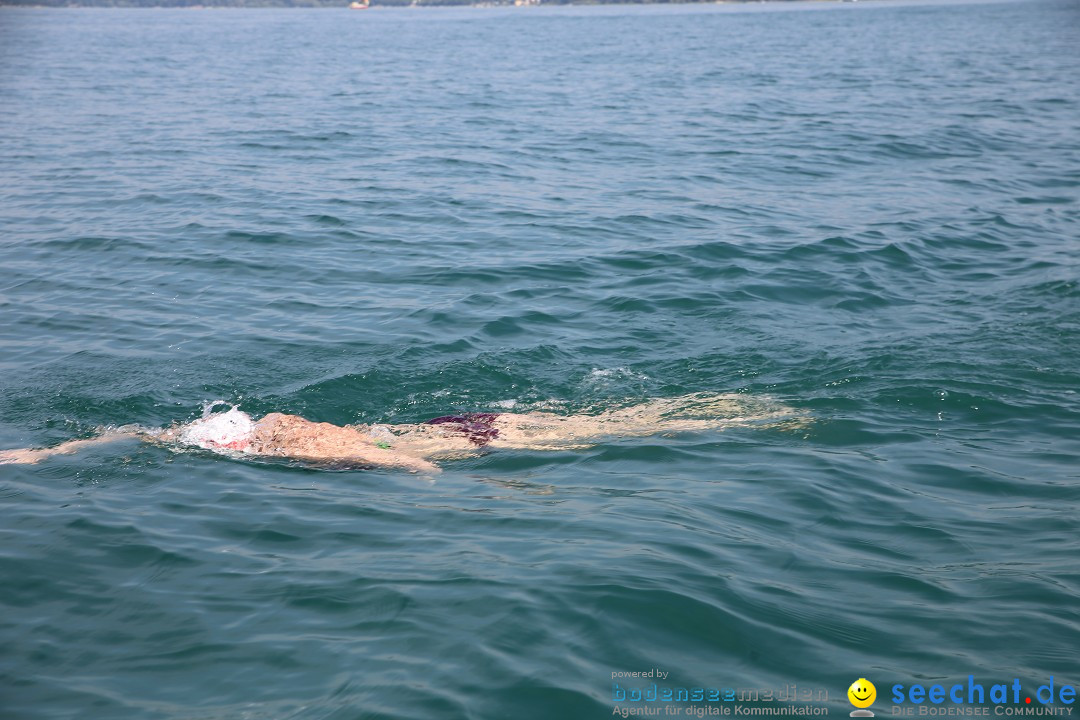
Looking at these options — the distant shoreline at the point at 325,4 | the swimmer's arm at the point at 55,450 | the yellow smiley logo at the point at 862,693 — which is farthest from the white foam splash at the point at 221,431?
the distant shoreline at the point at 325,4

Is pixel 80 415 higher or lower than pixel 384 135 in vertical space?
lower

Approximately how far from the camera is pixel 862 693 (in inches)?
182

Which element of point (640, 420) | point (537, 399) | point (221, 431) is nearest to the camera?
point (221, 431)

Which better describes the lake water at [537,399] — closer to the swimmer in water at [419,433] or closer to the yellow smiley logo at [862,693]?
the yellow smiley logo at [862,693]

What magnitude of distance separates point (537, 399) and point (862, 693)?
491 cm

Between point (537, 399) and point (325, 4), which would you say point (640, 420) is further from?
point (325, 4)

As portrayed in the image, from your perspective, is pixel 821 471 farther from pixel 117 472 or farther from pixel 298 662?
pixel 117 472

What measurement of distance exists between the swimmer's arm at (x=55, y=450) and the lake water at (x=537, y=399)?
183mm

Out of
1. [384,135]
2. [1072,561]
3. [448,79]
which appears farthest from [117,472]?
[448,79]

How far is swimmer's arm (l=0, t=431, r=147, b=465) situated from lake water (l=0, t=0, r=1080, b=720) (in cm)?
18

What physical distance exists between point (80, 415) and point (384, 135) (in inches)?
597

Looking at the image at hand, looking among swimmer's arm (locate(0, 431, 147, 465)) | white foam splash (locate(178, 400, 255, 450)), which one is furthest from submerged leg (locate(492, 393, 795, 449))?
swimmer's arm (locate(0, 431, 147, 465))

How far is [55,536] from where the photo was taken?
643 centimetres

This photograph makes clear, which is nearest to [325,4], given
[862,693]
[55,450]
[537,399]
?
[537,399]
